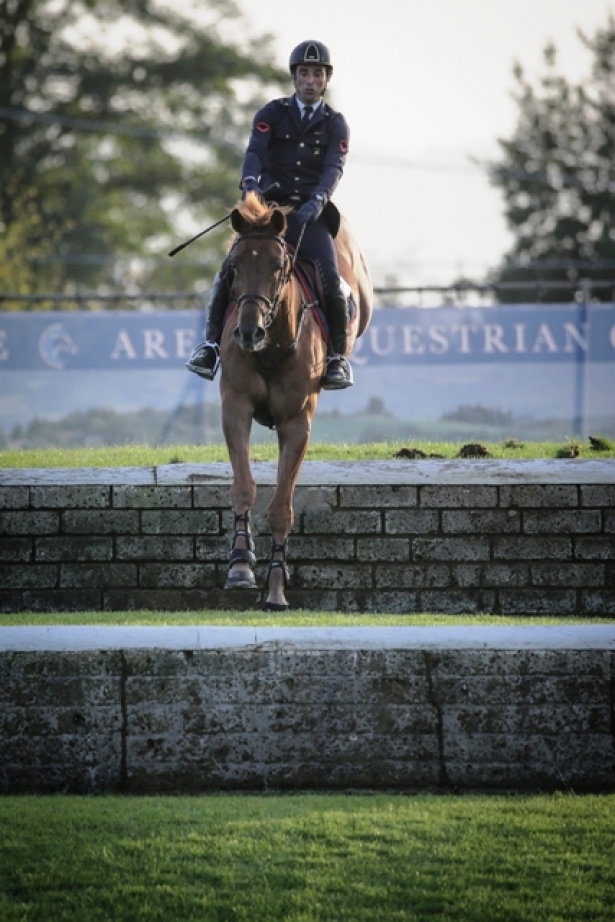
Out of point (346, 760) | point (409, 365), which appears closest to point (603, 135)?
point (409, 365)

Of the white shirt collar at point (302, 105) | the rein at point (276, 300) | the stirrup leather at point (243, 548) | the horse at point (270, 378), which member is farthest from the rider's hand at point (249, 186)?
the stirrup leather at point (243, 548)

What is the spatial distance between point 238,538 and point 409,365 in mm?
9116

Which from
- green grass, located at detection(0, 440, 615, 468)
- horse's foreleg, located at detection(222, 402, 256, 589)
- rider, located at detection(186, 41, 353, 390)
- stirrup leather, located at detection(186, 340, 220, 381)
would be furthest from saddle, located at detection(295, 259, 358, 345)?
green grass, located at detection(0, 440, 615, 468)

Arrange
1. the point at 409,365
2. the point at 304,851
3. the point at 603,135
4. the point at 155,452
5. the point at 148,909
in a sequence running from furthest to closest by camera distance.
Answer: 1. the point at 603,135
2. the point at 409,365
3. the point at 155,452
4. the point at 304,851
5. the point at 148,909

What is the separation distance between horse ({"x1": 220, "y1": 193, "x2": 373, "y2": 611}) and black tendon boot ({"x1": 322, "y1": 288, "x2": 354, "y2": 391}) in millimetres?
117

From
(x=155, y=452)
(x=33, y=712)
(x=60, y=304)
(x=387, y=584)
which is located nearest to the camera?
(x=33, y=712)

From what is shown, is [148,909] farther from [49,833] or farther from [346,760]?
[346,760]

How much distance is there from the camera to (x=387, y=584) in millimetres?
10953

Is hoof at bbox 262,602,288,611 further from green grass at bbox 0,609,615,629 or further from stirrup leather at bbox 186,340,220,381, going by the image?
stirrup leather at bbox 186,340,220,381

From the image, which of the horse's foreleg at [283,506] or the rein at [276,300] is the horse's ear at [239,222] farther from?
the horse's foreleg at [283,506]

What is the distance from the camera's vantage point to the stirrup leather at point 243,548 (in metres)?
9.85

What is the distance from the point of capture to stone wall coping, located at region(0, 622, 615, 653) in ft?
24.4

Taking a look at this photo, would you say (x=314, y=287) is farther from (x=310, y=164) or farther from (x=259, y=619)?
(x=259, y=619)

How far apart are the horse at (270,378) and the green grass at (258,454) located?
1601mm
